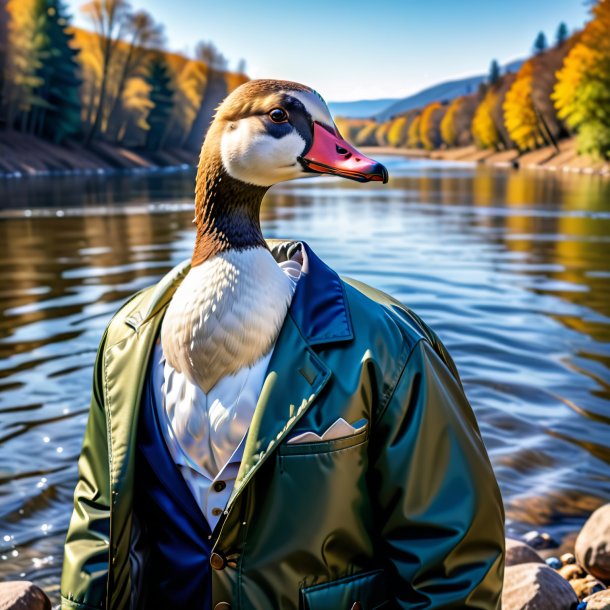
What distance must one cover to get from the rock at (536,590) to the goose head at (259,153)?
2.02m

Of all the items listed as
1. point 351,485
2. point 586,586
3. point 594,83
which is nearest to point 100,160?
point 594,83

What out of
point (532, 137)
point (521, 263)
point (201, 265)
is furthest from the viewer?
point (532, 137)

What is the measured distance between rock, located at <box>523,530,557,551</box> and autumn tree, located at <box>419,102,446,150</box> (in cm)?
15583

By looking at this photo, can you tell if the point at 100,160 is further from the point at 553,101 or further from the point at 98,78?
the point at 553,101

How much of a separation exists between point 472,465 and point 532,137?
244ft

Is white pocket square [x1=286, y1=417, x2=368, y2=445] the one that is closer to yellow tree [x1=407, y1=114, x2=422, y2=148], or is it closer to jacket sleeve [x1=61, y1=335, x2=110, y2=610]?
jacket sleeve [x1=61, y1=335, x2=110, y2=610]

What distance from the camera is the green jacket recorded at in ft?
6.38

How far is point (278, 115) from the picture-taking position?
2.02 meters

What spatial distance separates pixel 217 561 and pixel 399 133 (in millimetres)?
193449

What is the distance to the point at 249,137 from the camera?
202cm

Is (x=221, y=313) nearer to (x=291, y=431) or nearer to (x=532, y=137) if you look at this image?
(x=291, y=431)

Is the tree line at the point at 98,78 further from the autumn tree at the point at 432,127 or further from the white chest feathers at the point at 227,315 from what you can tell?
the autumn tree at the point at 432,127

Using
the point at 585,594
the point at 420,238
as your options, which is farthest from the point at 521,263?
the point at 585,594

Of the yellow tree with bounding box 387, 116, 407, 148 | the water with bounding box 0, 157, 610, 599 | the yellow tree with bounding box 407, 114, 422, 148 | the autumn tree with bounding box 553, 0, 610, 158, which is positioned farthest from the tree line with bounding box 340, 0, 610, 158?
the yellow tree with bounding box 387, 116, 407, 148
